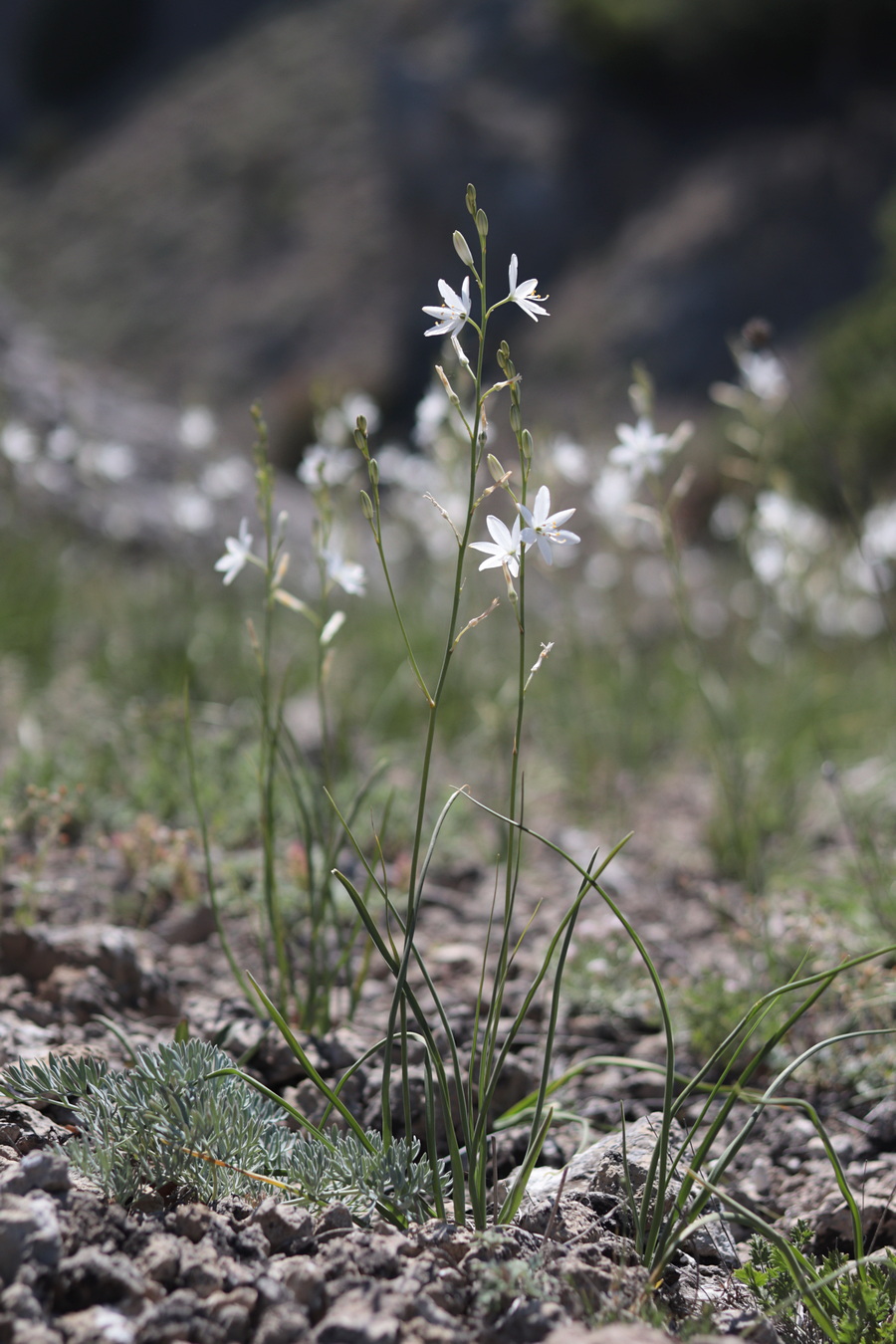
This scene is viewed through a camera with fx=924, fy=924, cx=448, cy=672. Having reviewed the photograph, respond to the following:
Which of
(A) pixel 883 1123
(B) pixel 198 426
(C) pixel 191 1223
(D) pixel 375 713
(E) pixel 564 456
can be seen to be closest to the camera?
(C) pixel 191 1223

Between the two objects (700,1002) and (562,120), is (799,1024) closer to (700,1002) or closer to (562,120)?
(700,1002)

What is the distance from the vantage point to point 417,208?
75.4 feet

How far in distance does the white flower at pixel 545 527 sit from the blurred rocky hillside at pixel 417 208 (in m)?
16.9

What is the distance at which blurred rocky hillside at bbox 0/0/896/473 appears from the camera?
19828mm

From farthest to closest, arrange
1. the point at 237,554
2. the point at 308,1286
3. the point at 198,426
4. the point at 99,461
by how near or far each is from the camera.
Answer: the point at 99,461
the point at 198,426
the point at 237,554
the point at 308,1286

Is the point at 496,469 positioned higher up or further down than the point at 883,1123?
higher up

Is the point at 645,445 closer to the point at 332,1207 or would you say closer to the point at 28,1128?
the point at 332,1207

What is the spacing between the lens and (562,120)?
77.4ft

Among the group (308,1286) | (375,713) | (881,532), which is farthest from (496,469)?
(881,532)

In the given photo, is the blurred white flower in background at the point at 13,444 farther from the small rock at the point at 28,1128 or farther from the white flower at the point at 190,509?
the small rock at the point at 28,1128

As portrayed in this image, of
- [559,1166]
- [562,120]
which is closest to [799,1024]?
[559,1166]

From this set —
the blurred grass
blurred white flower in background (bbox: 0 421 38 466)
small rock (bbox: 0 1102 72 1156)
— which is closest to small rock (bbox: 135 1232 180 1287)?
small rock (bbox: 0 1102 72 1156)

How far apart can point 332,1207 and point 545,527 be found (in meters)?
1.01

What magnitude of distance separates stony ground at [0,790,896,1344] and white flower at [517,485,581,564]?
2.81ft
